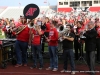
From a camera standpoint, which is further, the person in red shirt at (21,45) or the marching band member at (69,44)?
the person in red shirt at (21,45)

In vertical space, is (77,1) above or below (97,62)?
above

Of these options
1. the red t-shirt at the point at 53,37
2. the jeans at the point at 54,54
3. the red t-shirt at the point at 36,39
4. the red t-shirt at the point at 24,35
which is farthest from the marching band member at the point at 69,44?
the red t-shirt at the point at 24,35

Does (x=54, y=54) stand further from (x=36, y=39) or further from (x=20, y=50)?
(x=20, y=50)

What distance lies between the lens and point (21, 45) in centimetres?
1043

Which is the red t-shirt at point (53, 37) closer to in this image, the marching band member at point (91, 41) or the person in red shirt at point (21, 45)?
the marching band member at point (91, 41)

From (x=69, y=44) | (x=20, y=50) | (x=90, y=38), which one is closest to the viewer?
(x=90, y=38)

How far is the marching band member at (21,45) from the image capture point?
10242mm

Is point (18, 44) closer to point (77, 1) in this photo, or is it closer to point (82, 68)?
point (82, 68)

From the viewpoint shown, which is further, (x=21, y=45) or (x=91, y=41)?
(x=21, y=45)

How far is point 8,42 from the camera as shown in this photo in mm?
10875

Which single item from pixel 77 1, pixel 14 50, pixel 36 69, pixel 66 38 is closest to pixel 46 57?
pixel 14 50

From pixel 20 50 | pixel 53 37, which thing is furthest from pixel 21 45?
pixel 53 37

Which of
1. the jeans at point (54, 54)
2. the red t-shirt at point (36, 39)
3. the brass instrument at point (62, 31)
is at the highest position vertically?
the brass instrument at point (62, 31)

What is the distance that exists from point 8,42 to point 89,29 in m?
3.82
